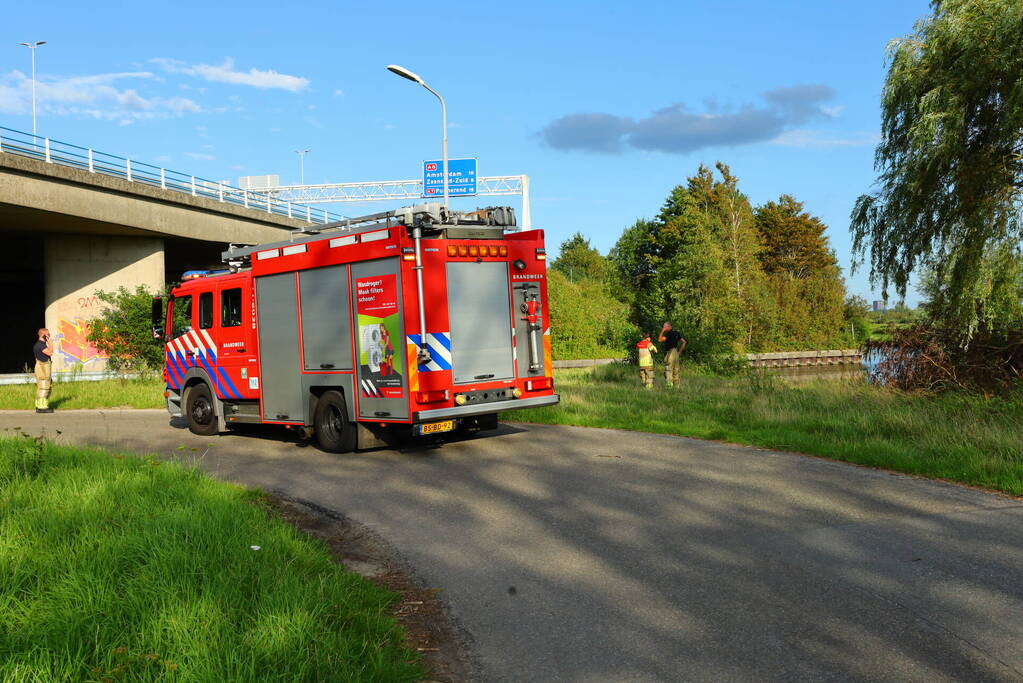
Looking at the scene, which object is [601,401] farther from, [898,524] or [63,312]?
[63,312]

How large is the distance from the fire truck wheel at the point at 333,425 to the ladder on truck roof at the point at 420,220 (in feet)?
7.41

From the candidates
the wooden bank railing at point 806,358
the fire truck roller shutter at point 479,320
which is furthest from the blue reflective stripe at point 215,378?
the wooden bank railing at point 806,358

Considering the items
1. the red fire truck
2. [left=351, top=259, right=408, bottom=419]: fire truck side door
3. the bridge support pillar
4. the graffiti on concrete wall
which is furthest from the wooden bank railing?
[left=351, top=259, right=408, bottom=419]: fire truck side door

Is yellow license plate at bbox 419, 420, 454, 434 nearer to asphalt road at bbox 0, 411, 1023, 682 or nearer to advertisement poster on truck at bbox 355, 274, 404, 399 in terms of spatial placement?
asphalt road at bbox 0, 411, 1023, 682

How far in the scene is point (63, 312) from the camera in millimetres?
26875

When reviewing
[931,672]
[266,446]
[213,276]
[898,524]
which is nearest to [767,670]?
[931,672]

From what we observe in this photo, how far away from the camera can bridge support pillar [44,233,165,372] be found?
87.9 ft

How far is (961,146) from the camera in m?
14.2

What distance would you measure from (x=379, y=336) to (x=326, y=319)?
3.62 feet

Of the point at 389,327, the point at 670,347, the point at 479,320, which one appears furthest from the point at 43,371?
the point at 670,347

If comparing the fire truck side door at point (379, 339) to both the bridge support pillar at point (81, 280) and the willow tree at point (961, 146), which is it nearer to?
the willow tree at point (961, 146)

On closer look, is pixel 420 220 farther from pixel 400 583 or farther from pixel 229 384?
pixel 400 583

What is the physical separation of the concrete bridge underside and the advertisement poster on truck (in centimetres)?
1645

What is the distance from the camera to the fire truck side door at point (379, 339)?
9.98 m
